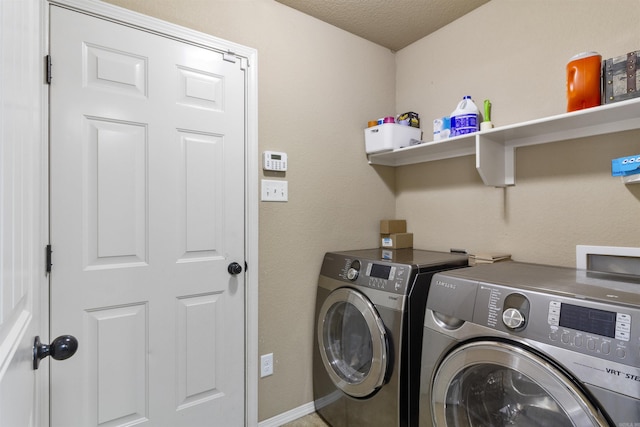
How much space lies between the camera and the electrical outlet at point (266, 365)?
1.85m

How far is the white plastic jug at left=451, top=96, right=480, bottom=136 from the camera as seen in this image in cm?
182

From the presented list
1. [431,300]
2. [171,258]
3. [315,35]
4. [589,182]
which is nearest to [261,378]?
[171,258]

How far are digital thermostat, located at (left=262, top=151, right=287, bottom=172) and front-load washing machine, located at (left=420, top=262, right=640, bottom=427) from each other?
1.05 metres

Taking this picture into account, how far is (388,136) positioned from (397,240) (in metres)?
0.70

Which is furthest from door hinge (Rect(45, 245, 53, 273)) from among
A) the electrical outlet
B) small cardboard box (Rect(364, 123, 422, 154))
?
small cardboard box (Rect(364, 123, 422, 154))

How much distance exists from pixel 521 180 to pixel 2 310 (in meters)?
2.07

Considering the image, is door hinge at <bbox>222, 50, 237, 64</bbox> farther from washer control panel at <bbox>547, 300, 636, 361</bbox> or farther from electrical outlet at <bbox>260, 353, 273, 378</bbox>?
washer control panel at <bbox>547, 300, 636, 361</bbox>

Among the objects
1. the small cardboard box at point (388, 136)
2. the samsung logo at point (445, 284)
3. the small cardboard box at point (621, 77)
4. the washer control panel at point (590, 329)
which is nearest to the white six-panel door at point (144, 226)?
the small cardboard box at point (388, 136)

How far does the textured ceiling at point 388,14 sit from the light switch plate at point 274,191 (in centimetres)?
109

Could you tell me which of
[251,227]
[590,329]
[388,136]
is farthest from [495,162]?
[251,227]

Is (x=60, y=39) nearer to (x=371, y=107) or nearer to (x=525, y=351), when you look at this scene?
(x=371, y=107)

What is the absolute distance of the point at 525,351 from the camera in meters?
1.02

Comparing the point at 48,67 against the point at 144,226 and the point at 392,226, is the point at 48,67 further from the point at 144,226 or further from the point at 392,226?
the point at 392,226

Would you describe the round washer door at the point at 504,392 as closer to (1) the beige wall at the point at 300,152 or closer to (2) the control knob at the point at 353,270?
(2) the control knob at the point at 353,270
